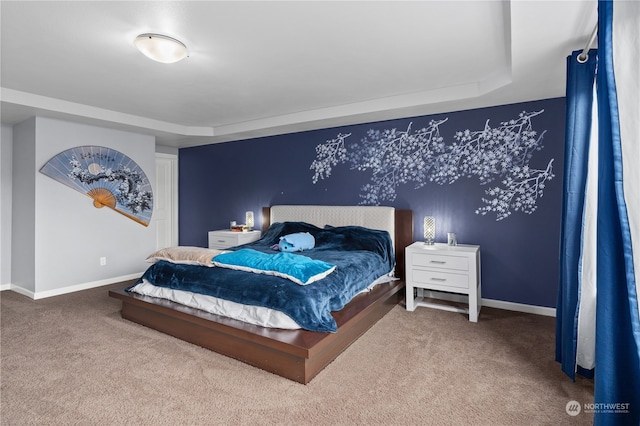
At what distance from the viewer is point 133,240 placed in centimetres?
509

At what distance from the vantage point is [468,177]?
379 centimetres

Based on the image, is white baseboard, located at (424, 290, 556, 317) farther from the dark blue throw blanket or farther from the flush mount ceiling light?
the flush mount ceiling light

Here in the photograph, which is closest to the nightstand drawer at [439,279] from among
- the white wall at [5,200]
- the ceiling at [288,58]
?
the ceiling at [288,58]

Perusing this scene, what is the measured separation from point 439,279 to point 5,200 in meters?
5.37

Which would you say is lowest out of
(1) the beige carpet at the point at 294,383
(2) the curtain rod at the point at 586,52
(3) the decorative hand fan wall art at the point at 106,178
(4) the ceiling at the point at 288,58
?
(1) the beige carpet at the point at 294,383

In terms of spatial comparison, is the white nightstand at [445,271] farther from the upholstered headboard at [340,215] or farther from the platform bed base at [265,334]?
the upholstered headboard at [340,215]

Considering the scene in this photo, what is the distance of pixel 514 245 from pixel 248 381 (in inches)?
116

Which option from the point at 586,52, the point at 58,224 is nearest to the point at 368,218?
the point at 586,52

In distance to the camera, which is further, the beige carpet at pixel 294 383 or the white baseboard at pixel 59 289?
the white baseboard at pixel 59 289

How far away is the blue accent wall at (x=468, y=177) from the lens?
11.3ft

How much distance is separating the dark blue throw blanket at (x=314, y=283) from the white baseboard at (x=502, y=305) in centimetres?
67

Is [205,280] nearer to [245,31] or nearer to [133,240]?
[245,31]

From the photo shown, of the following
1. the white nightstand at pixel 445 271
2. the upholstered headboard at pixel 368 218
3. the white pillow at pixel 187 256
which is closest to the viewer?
the white pillow at pixel 187 256

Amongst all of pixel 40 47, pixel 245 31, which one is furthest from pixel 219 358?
pixel 40 47
